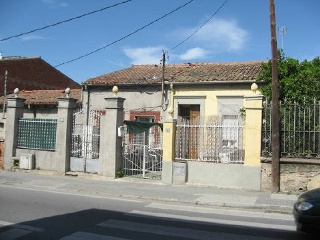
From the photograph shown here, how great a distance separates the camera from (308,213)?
5664 mm

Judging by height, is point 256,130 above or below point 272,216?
above

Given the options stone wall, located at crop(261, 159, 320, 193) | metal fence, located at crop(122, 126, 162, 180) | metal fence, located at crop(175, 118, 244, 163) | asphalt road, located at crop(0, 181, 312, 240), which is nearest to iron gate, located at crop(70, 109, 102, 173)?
metal fence, located at crop(122, 126, 162, 180)

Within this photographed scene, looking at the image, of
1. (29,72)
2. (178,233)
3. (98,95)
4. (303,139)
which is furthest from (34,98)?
(178,233)

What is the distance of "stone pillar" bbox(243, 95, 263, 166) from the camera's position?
1124cm

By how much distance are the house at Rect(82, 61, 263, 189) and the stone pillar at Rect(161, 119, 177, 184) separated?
33 mm

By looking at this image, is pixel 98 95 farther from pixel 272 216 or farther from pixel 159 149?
pixel 272 216

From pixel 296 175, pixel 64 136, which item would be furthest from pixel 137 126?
pixel 296 175

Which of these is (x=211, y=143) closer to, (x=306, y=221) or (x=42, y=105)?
(x=306, y=221)

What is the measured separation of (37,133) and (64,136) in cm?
164

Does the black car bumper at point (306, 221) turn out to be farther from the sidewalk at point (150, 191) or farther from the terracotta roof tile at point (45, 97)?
the terracotta roof tile at point (45, 97)

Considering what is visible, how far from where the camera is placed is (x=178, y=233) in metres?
6.25

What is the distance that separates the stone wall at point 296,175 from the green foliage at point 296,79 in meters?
3.08

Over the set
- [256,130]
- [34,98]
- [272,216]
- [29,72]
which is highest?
[29,72]

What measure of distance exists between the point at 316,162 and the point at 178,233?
6.14 meters
